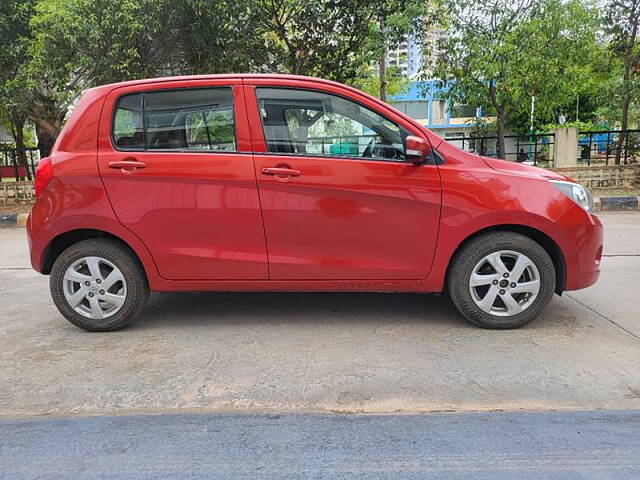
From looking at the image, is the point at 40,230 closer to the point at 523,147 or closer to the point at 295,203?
the point at 295,203

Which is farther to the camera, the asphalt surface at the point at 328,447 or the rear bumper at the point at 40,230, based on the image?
the rear bumper at the point at 40,230

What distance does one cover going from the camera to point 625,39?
41.0 ft

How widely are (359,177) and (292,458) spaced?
6.71 feet

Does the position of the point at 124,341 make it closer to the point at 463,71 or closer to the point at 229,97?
the point at 229,97

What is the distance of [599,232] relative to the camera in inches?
156

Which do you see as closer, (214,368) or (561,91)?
(214,368)

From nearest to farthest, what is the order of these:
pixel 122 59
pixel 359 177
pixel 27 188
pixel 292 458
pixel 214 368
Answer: pixel 292 458
pixel 214 368
pixel 359 177
pixel 122 59
pixel 27 188

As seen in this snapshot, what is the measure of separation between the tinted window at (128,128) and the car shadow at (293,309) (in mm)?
1472

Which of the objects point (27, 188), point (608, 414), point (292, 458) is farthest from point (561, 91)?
point (27, 188)

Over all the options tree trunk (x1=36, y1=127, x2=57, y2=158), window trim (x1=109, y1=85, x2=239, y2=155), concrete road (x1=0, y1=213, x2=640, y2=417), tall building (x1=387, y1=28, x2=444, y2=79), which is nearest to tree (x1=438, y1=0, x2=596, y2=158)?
tall building (x1=387, y1=28, x2=444, y2=79)

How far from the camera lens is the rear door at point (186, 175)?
12.7ft

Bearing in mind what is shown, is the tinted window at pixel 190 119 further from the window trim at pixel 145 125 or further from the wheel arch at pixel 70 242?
the wheel arch at pixel 70 242

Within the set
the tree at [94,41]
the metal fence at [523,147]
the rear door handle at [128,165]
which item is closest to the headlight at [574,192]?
the rear door handle at [128,165]

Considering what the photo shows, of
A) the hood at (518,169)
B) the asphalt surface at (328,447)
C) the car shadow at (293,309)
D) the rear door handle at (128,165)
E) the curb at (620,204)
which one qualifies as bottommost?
the asphalt surface at (328,447)
